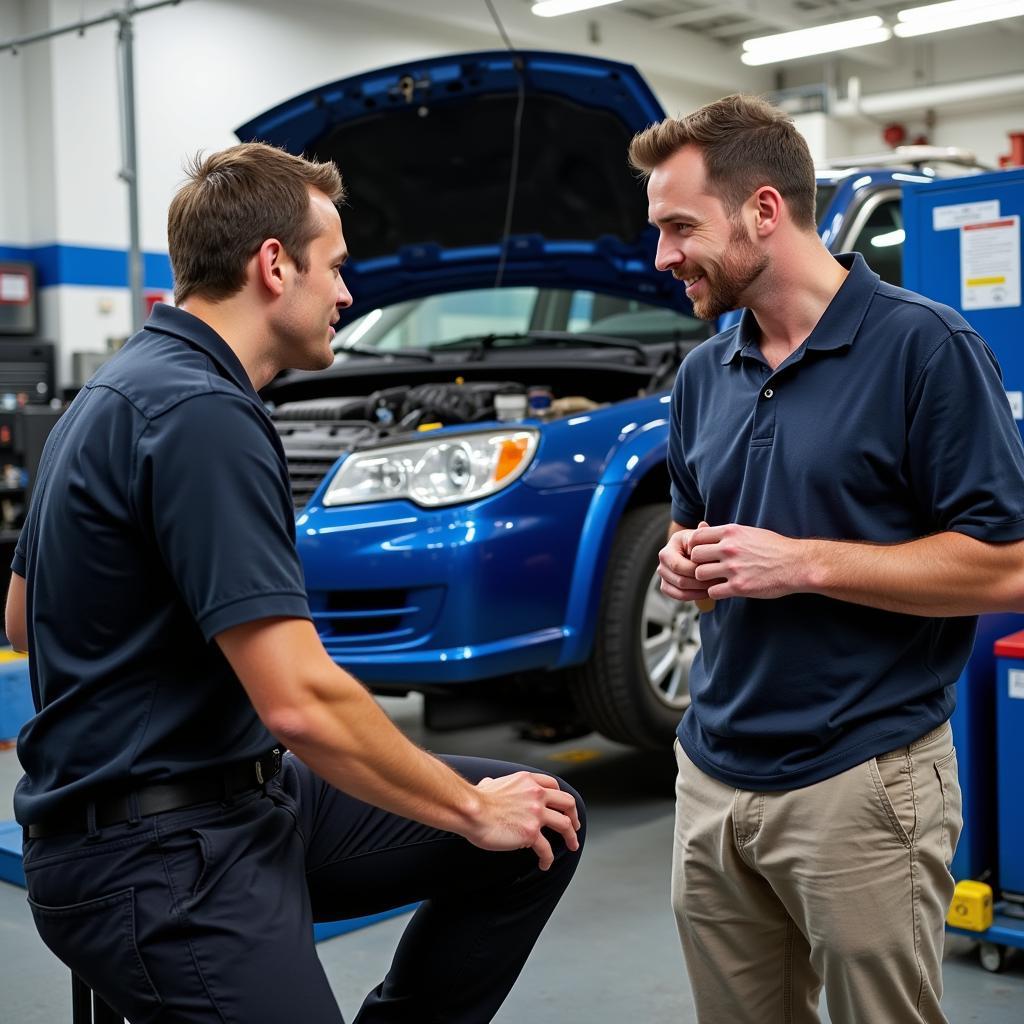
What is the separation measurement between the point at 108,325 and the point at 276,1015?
9.43 meters

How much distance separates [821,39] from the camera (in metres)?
13.0

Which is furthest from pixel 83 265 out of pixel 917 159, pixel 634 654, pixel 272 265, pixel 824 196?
pixel 272 265

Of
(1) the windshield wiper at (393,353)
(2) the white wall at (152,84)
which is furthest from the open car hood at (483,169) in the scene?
(2) the white wall at (152,84)

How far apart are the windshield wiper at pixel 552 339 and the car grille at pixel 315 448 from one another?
0.71 meters

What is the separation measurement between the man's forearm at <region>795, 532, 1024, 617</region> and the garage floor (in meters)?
1.23

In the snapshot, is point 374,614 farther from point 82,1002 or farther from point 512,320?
point 512,320

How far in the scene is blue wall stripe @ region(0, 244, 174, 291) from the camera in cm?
978

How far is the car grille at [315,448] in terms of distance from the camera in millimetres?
3736

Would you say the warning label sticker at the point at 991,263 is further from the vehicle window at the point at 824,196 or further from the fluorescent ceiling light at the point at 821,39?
the fluorescent ceiling light at the point at 821,39

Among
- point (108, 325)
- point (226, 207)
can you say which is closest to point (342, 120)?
point (226, 207)

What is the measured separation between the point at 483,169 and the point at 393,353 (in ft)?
2.35

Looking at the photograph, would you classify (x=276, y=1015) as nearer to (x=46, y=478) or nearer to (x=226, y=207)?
(x=46, y=478)

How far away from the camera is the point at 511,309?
15.6 ft

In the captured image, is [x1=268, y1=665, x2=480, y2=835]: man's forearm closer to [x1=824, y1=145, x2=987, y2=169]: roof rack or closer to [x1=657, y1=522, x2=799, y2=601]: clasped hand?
[x1=657, y1=522, x2=799, y2=601]: clasped hand
